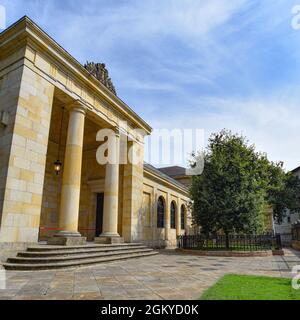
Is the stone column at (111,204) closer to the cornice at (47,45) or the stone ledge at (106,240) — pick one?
the stone ledge at (106,240)

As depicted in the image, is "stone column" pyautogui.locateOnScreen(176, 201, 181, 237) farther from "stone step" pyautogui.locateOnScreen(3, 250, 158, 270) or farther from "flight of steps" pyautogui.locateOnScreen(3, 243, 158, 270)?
"stone step" pyautogui.locateOnScreen(3, 250, 158, 270)

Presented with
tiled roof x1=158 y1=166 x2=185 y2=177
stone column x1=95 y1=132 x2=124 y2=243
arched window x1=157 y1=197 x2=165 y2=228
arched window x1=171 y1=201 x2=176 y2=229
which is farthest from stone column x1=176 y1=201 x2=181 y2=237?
tiled roof x1=158 y1=166 x2=185 y2=177

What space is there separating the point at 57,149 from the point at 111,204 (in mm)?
5933

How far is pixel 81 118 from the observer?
41.5 ft

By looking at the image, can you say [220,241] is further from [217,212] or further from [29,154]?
[29,154]

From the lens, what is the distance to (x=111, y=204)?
1486 centimetres

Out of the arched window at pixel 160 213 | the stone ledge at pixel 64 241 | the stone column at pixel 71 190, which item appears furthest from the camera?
the arched window at pixel 160 213

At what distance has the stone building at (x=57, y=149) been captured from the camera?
920 cm

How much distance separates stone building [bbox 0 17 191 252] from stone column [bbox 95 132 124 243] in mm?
55

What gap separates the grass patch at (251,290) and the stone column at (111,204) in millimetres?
8539

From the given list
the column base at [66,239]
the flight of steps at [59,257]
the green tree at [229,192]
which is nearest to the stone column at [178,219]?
the green tree at [229,192]

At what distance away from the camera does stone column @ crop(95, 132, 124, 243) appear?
14.1 metres

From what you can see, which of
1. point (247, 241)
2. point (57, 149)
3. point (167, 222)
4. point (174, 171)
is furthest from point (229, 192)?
point (174, 171)

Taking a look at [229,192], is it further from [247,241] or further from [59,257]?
[59,257]
